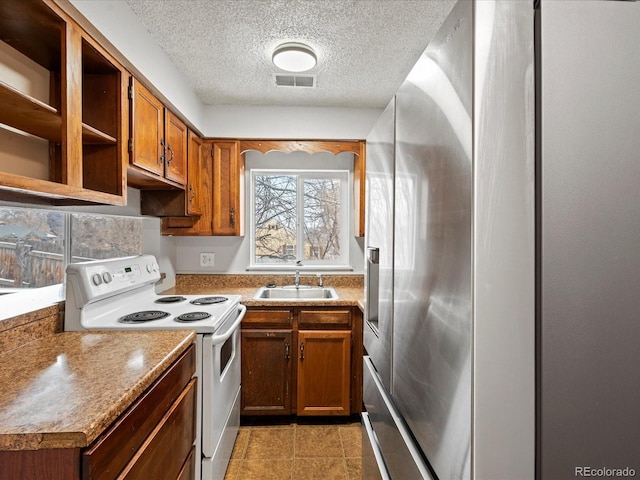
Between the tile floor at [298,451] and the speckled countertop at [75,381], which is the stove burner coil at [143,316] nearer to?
the speckled countertop at [75,381]

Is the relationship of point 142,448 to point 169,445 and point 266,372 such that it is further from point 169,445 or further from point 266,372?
point 266,372

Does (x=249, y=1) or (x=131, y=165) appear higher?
(x=249, y=1)

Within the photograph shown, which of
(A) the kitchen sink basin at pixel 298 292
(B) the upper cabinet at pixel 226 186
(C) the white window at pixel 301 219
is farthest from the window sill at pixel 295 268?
(B) the upper cabinet at pixel 226 186

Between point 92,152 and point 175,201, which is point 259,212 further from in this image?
point 92,152

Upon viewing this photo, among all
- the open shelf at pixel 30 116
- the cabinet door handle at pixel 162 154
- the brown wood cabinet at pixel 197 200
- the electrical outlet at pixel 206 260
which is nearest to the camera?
the open shelf at pixel 30 116

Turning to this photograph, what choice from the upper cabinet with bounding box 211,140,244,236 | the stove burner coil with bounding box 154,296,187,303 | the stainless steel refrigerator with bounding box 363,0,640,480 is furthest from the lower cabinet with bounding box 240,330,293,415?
the stainless steel refrigerator with bounding box 363,0,640,480

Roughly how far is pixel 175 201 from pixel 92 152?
3.08 feet

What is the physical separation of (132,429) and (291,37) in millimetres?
1806

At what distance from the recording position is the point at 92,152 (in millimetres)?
1590

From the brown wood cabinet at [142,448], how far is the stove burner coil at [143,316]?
1.00 feet

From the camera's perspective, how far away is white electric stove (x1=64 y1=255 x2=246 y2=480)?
5.25 ft

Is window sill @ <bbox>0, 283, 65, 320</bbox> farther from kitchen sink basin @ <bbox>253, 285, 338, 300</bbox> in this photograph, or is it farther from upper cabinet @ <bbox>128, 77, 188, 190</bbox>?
kitchen sink basin @ <bbox>253, 285, 338, 300</bbox>

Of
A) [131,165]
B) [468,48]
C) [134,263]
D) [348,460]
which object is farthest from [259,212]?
[468,48]

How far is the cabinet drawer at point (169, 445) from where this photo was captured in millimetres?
1044
